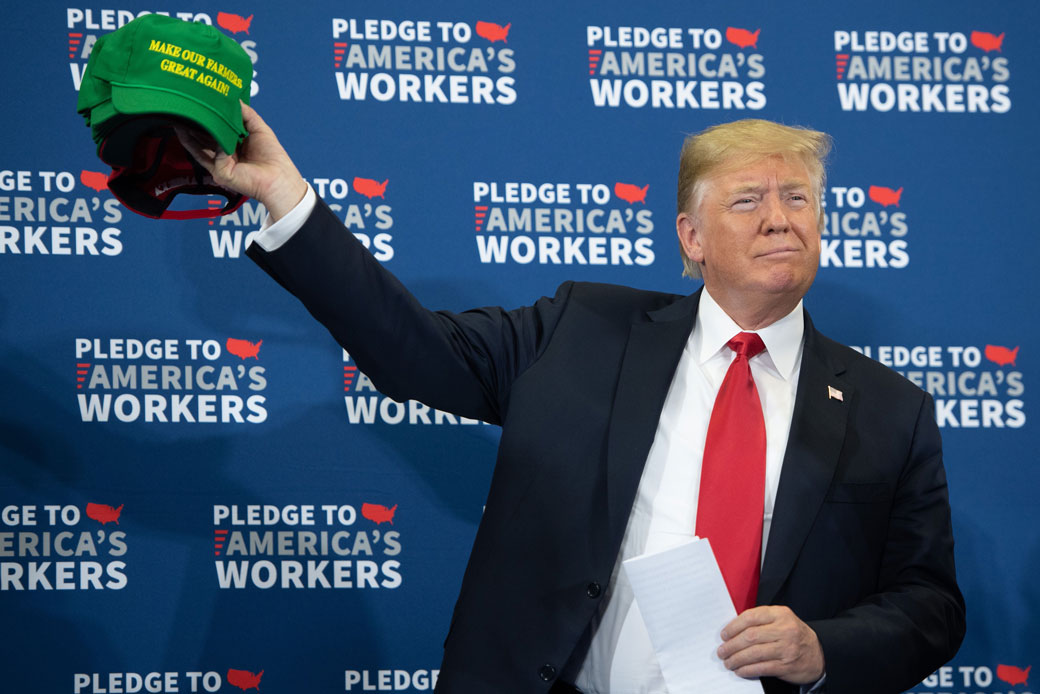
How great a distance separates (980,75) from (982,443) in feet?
3.02

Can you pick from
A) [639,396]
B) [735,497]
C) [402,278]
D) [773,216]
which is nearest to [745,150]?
[773,216]

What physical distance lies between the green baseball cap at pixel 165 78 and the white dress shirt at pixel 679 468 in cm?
79

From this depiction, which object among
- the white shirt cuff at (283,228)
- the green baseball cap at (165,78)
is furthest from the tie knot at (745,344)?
the green baseball cap at (165,78)

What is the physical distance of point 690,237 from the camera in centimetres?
185

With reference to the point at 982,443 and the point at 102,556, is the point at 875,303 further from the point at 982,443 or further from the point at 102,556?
the point at 102,556

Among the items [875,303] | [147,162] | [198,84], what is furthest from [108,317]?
[875,303]

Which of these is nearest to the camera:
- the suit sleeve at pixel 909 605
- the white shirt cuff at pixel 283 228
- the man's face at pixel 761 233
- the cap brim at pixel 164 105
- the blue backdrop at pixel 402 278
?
the cap brim at pixel 164 105

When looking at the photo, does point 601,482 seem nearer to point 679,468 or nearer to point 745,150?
point 679,468

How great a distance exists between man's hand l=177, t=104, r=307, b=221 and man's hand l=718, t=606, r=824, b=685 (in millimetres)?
828

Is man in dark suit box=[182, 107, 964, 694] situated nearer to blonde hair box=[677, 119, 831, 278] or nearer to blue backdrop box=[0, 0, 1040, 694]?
blonde hair box=[677, 119, 831, 278]

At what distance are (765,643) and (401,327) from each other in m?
0.66

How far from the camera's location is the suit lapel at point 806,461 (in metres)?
1.53

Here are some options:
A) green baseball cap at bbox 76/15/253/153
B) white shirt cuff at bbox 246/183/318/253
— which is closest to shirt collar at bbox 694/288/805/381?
white shirt cuff at bbox 246/183/318/253

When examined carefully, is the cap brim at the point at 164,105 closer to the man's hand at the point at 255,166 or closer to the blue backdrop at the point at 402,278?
the man's hand at the point at 255,166
